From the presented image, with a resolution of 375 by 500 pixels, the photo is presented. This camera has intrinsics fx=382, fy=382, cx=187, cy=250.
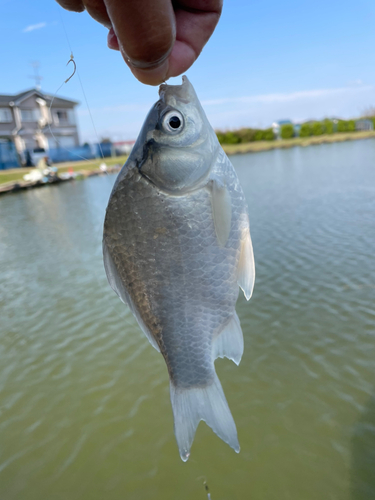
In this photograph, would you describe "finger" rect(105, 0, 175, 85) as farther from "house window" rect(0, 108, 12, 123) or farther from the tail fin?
"house window" rect(0, 108, 12, 123)

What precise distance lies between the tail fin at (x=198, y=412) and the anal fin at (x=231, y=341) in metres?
0.16

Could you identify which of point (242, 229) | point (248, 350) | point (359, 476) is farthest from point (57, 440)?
point (242, 229)

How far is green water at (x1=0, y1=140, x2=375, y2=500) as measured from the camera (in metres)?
3.96

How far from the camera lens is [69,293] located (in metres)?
8.56

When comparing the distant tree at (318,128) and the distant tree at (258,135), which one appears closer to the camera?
the distant tree at (258,135)

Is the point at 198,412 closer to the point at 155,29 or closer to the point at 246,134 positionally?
the point at 155,29

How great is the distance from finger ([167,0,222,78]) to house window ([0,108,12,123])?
48.5 metres

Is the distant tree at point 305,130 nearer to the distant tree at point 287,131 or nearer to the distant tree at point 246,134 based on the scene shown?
the distant tree at point 287,131

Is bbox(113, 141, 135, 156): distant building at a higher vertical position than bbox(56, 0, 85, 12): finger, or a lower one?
lower

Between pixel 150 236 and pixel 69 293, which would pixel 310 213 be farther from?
pixel 150 236

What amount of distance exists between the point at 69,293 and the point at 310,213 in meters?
8.12

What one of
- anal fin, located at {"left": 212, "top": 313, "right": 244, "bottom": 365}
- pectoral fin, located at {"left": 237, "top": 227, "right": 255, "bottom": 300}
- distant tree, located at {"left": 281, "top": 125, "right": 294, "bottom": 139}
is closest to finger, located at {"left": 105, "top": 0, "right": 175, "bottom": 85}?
pectoral fin, located at {"left": 237, "top": 227, "right": 255, "bottom": 300}

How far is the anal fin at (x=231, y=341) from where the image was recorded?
2004mm

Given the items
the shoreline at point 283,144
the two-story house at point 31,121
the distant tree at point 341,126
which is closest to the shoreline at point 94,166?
the shoreline at point 283,144
